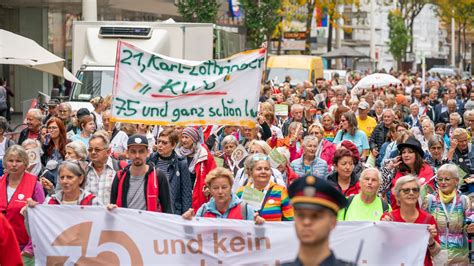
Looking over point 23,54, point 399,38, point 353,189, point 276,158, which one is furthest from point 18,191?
point 399,38

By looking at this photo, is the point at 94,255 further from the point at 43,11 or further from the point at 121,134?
the point at 43,11

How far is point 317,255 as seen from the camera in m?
4.93

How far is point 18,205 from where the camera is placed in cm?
902

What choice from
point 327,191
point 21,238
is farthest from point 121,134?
point 327,191

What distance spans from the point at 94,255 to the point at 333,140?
7.93 m

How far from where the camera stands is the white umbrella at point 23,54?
17844 mm

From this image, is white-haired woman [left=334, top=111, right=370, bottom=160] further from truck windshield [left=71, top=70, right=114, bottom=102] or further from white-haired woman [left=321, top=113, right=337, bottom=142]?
truck windshield [left=71, top=70, right=114, bottom=102]

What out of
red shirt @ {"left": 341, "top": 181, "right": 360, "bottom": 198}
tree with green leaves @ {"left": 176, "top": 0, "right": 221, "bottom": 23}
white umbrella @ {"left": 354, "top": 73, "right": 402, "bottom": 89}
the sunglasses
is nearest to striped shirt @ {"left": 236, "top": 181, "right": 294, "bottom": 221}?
the sunglasses

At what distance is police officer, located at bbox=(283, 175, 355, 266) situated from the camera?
16.1 feet

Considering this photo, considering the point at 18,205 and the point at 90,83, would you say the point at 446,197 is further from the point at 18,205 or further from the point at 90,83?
the point at 90,83

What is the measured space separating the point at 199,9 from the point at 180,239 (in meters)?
31.8

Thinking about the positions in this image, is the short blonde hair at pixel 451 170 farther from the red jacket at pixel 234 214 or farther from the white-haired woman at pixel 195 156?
the white-haired woman at pixel 195 156

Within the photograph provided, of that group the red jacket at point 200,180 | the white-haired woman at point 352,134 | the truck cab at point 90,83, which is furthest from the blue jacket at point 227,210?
the truck cab at point 90,83

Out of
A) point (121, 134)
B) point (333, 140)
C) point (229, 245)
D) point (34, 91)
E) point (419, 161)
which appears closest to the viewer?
point (229, 245)
